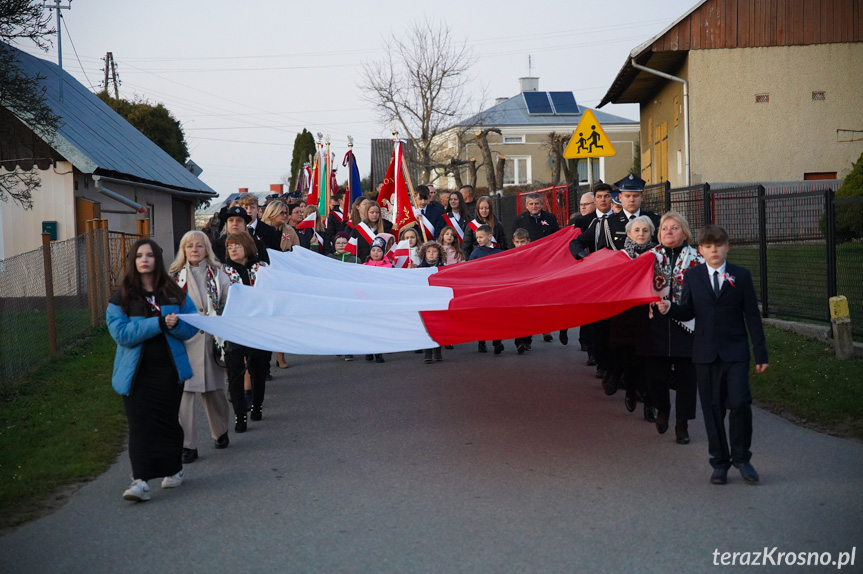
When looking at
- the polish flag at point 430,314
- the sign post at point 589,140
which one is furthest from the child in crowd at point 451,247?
the polish flag at point 430,314

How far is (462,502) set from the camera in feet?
19.4

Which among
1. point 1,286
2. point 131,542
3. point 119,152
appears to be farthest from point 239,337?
point 119,152

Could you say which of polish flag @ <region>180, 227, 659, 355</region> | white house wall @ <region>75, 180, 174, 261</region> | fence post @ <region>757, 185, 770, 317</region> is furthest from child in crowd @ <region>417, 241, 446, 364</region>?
white house wall @ <region>75, 180, 174, 261</region>

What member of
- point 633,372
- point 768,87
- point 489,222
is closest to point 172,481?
point 633,372

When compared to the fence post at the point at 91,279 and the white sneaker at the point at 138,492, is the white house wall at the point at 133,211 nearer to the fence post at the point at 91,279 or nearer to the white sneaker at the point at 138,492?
the fence post at the point at 91,279

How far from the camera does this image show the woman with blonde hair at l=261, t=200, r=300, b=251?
10906mm

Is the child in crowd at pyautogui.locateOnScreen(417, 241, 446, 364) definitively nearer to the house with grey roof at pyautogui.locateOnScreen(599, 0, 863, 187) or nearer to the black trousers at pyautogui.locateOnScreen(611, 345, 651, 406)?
the black trousers at pyautogui.locateOnScreen(611, 345, 651, 406)

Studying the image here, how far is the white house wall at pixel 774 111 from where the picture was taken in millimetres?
25031

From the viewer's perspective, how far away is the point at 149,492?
627 centimetres

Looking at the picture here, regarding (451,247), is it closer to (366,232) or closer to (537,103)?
(366,232)

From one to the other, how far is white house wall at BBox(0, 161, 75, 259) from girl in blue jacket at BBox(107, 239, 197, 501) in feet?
51.3

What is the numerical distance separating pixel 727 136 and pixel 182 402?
71.2 ft

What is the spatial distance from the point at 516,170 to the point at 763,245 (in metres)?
45.2

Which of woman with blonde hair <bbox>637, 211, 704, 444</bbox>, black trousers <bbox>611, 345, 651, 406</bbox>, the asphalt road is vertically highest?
woman with blonde hair <bbox>637, 211, 704, 444</bbox>
